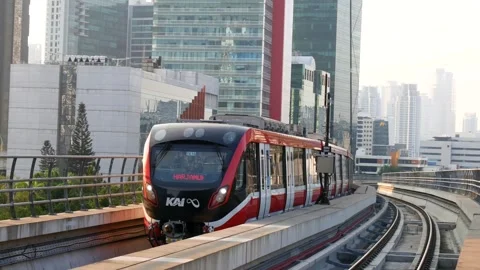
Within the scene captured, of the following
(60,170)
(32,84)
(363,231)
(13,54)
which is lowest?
(363,231)

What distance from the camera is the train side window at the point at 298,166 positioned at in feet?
79.9

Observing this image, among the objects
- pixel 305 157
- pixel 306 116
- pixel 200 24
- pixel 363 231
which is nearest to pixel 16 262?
pixel 305 157

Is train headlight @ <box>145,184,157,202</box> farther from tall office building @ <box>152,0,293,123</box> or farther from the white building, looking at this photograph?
tall office building @ <box>152,0,293,123</box>

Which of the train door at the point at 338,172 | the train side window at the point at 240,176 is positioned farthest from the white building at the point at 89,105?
the train side window at the point at 240,176

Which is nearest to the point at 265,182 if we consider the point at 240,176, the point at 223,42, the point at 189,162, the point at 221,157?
the point at 240,176

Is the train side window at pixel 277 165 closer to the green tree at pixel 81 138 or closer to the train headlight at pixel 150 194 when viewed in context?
the train headlight at pixel 150 194

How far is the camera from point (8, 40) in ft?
620

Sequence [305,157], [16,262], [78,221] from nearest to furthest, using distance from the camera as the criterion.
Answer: [16,262] < [78,221] < [305,157]

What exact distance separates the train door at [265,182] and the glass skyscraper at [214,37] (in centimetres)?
13312

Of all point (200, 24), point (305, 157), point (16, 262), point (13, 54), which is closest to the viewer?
point (16, 262)

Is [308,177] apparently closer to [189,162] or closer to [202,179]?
[189,162]

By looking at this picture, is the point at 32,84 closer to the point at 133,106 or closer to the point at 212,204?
the point at 133,106

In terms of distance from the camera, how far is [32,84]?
356 feet

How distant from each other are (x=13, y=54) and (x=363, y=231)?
172m
